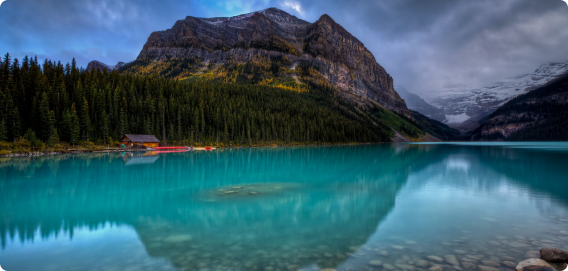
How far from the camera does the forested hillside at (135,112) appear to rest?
67562 mm

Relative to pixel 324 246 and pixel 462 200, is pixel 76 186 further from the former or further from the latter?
pixel 462 200

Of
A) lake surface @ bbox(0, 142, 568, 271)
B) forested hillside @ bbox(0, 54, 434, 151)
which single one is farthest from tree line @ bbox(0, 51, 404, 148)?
lake surface @ bbox(0, 142, 568, 271)

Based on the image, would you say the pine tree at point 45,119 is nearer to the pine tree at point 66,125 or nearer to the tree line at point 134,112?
the tree line at point 134,112

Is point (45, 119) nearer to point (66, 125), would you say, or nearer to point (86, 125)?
point (66, 125)

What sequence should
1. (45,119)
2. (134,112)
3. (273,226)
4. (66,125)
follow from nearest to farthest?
(273,226) < (45,119) < (66,125) < (134,112)

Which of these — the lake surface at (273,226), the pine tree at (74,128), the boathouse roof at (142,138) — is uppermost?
the pine tree at (74,128)

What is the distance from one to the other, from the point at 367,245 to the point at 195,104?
347ft

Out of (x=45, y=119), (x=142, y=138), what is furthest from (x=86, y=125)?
(x=142, y=138)

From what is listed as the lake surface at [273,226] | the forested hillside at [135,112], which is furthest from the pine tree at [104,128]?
the lake surface at [273,226]

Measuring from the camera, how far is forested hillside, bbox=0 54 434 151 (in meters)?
67.6

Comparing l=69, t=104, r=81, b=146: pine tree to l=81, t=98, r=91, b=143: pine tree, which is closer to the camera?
l=69, t=104, r=81, b=146: pine tree

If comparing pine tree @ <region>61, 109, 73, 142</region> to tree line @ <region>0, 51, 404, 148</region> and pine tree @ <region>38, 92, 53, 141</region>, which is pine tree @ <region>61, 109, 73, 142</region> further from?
pine tree @ <region>38, 92, 53, 141</region>

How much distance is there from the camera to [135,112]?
89188mm

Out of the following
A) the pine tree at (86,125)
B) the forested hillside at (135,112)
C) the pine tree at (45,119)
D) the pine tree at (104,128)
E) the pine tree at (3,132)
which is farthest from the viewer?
the pine tree at (104,128)
